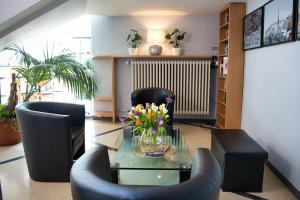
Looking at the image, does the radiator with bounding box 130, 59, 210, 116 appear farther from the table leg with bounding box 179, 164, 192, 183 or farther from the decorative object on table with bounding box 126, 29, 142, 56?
the table leg with bounding box 179, 164, 192, 183

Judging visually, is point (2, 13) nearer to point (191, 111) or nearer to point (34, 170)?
point (34, 170)

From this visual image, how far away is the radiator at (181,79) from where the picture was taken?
4953mm

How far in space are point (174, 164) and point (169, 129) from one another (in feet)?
3.20

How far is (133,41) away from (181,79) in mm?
1170

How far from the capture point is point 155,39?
16.3 ft

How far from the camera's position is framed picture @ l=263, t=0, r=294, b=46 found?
2.46m

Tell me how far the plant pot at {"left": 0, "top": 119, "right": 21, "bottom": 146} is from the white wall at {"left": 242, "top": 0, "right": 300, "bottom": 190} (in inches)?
132

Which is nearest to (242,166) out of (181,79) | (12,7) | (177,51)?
(181,79)

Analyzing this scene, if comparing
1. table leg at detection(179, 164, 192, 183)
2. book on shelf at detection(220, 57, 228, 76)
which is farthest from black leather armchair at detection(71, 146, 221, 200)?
book on shelf at detection(220, 57, 228, 76)

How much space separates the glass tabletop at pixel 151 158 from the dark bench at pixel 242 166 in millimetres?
377

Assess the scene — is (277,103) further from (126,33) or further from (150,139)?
(126,33)

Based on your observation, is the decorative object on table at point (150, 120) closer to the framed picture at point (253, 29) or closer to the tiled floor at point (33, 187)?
the tiled floor at point (33, 187)

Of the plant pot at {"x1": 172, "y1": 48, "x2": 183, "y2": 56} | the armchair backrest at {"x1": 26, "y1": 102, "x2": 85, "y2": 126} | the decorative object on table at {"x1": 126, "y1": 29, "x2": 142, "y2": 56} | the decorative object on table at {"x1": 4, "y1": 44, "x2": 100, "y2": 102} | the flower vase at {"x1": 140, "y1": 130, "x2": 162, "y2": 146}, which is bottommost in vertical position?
the flower vase at {"x1": 140, "y1": 130, "x2": 162, "y2": 146}

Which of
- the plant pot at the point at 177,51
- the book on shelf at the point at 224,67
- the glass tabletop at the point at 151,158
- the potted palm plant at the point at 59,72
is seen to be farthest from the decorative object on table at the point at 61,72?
the book on shelf at the point at 224,67
